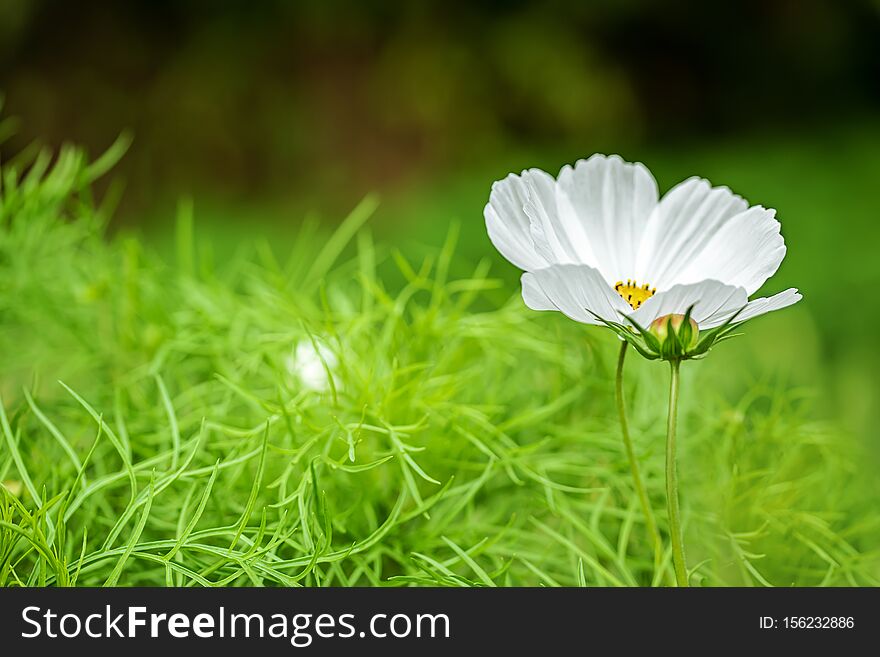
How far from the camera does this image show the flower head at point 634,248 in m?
0.18

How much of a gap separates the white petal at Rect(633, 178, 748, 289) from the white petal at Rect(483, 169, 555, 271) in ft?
0.13

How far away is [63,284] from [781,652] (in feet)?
0.83

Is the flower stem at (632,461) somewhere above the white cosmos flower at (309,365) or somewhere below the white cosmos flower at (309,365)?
below

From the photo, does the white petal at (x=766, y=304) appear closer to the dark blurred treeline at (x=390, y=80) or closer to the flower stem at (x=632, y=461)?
the flower stem at (x=632, y=461)

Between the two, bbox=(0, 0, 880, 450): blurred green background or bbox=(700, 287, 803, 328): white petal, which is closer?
bbox=(700, 287, 803, 328): white petal

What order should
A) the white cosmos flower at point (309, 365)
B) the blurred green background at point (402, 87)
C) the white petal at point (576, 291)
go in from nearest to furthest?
the white petal at point (576, 291) < the white cosmos flower at point (309, 365) < the blurred green background at point (402, 87)

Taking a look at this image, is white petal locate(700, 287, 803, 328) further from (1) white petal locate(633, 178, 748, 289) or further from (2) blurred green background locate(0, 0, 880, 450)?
(2) blurred green background locate(0, 0, 880, 450)

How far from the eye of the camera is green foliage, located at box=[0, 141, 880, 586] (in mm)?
222

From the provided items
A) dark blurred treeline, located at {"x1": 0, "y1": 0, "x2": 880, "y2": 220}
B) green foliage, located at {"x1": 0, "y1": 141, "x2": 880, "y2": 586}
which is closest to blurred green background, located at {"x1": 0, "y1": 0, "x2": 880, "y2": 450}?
dark blurred treeline, located at {"x1": 0, "y1": 0, "x2": 880, "y2": 220}

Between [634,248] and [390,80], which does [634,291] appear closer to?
[634,248]

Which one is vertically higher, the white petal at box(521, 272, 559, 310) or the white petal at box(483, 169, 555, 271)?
the white petal at box(483, 169, 555, 271)

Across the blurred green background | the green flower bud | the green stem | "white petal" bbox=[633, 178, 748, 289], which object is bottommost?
the green stem

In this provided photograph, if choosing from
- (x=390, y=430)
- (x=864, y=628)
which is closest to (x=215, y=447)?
(x=390, y=430)

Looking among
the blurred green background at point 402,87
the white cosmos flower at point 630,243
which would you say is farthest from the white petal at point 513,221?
the blurred green background at point 402,87
